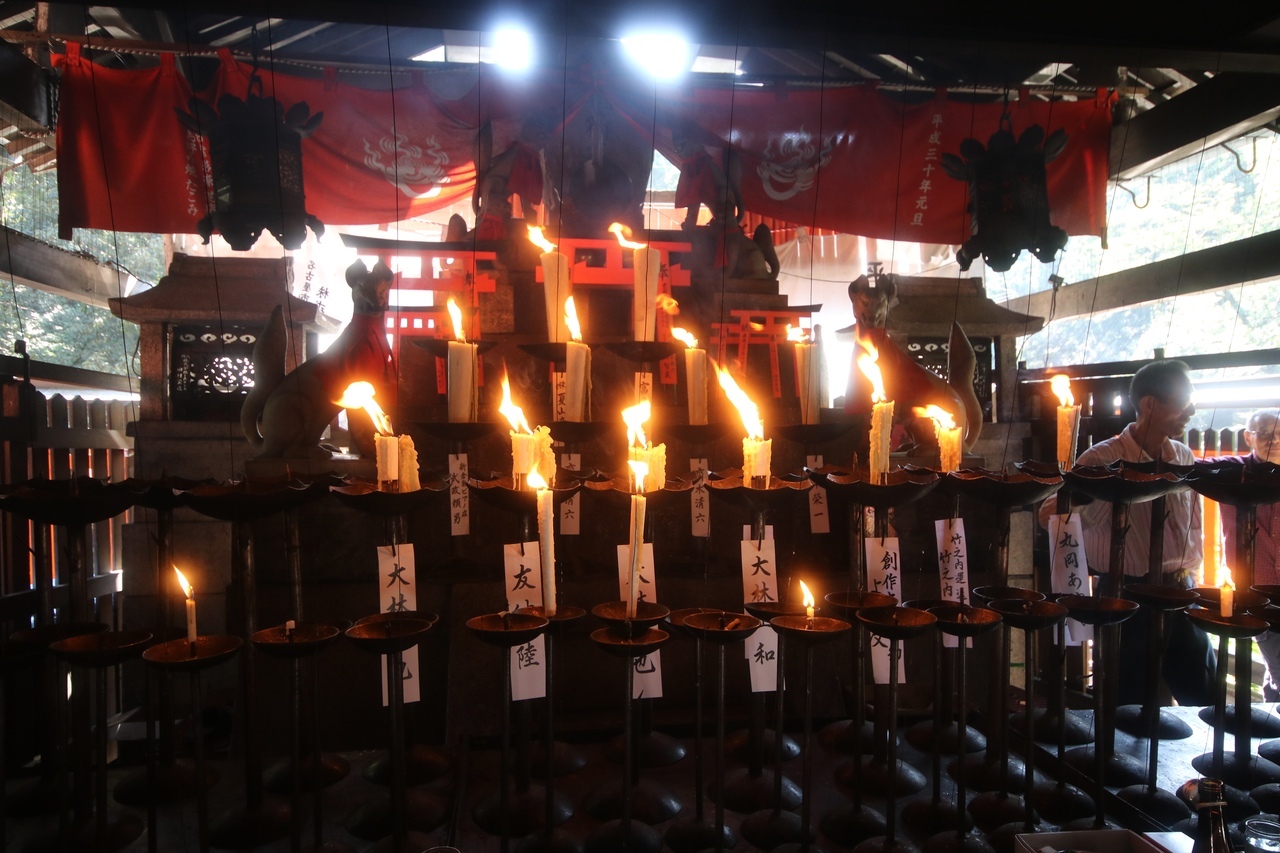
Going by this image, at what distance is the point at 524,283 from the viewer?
15.0ft

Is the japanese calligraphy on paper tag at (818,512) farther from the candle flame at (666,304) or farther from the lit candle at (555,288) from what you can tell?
the lit candle at (555,288)

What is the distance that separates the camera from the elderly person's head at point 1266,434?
4332mm

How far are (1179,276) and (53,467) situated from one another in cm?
779

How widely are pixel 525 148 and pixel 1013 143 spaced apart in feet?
11.5

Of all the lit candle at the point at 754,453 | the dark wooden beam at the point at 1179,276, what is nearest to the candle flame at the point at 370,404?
the lit candle at the point at 754,453

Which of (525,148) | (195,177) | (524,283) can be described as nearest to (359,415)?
(524,283)

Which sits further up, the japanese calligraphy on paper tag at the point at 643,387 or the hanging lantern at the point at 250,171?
the hanging lantern at the point at 250,171

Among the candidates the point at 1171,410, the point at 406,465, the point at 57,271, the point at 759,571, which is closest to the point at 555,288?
the point at 406,465

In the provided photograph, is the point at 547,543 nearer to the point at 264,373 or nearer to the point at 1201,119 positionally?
the point at 264,373

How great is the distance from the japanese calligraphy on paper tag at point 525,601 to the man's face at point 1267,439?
14.3 ft

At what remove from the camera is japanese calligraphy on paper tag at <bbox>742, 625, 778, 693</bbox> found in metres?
2.66

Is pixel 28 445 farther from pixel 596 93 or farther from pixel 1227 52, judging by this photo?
pixel 1227 52

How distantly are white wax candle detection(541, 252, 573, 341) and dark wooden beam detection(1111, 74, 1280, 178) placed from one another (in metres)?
3.88

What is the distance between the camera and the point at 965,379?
15.3 feet
